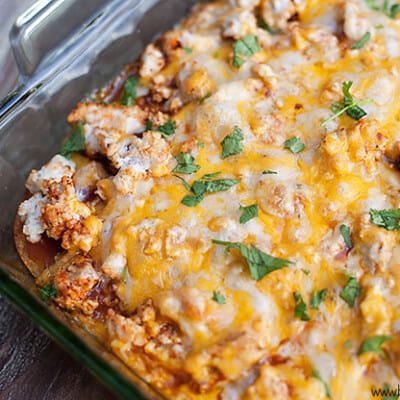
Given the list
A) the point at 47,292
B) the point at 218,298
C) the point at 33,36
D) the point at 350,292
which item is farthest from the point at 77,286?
the point at 33,36

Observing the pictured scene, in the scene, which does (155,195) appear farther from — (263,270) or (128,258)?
(263,270)

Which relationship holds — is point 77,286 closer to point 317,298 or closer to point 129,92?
point 317,298

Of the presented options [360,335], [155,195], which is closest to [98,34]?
[155,195]

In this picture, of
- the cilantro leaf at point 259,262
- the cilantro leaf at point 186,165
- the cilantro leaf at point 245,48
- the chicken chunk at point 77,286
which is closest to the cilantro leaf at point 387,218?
the cilantro leaf at point 259,262

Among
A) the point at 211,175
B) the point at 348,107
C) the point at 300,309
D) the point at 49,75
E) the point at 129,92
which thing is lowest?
the point at 300,309

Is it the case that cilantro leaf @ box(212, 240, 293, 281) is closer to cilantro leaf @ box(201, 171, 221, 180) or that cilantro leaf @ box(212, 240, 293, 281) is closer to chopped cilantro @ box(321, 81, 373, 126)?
cilantro leaf @ box(201, 171, 221, 180)

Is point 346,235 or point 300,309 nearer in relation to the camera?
point 300,309
